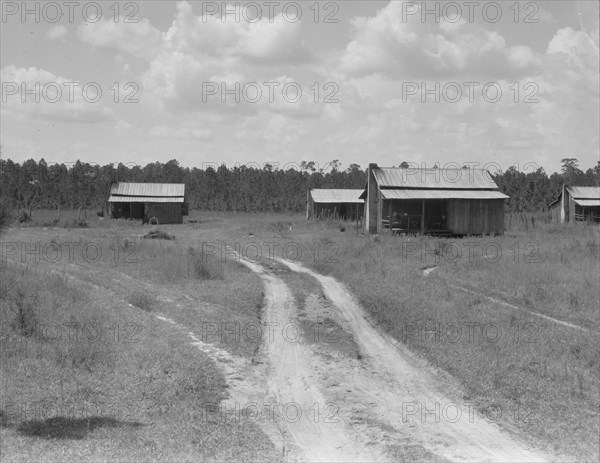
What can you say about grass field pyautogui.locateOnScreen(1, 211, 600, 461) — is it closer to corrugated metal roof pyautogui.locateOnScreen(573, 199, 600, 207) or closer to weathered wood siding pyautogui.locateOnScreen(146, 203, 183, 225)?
weathered wood siding pyautogui.locateOnScreen(146, 203, 183, 225)

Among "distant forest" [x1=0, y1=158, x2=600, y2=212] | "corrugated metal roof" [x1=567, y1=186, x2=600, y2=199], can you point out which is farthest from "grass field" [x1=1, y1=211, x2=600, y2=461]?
"distant forest" [x1=0, y1=158, x2=600, y2=212]

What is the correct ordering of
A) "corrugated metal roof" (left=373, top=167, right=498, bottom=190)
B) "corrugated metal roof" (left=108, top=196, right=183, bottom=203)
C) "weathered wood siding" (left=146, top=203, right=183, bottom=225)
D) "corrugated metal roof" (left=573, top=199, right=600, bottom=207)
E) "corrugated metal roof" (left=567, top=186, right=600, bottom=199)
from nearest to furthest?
"corrugated metal roof" (left=373, top=167, right=498, bottom=190), "corrugated metal roof" (left=573, top=199, right=600, bottom=207), "corrugated metal roof" (left=567, top=186, right=600, bottom=199), "weathered wood siding" (left=146, top=203, right=183, bottom=225), "corrugated metal roof" (left=108, top=196, right=183, bottom=203)

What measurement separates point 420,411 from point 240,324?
6559 mm

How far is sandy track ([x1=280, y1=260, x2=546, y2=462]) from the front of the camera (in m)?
8.16

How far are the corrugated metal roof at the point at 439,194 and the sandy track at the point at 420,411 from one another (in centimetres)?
2452

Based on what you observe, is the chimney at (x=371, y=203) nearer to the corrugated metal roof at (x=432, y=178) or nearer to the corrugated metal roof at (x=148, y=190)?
the corrugated metal roof at (x=432, y=178)

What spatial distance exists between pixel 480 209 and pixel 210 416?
3401 cm

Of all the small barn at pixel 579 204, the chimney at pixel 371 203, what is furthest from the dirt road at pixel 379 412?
the small barn at pixel 579 204

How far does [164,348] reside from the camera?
41.3 ft

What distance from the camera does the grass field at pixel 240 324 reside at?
340 inches

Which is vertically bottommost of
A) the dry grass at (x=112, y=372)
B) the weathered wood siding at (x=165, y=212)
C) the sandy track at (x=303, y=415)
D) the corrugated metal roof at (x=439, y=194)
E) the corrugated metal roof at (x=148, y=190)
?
the sandy track at (x=303, y=415)

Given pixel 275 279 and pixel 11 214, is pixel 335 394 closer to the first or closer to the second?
pixel 11 214

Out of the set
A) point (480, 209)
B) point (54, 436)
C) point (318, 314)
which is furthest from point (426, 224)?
point (54, 436)

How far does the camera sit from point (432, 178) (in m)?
41.5
